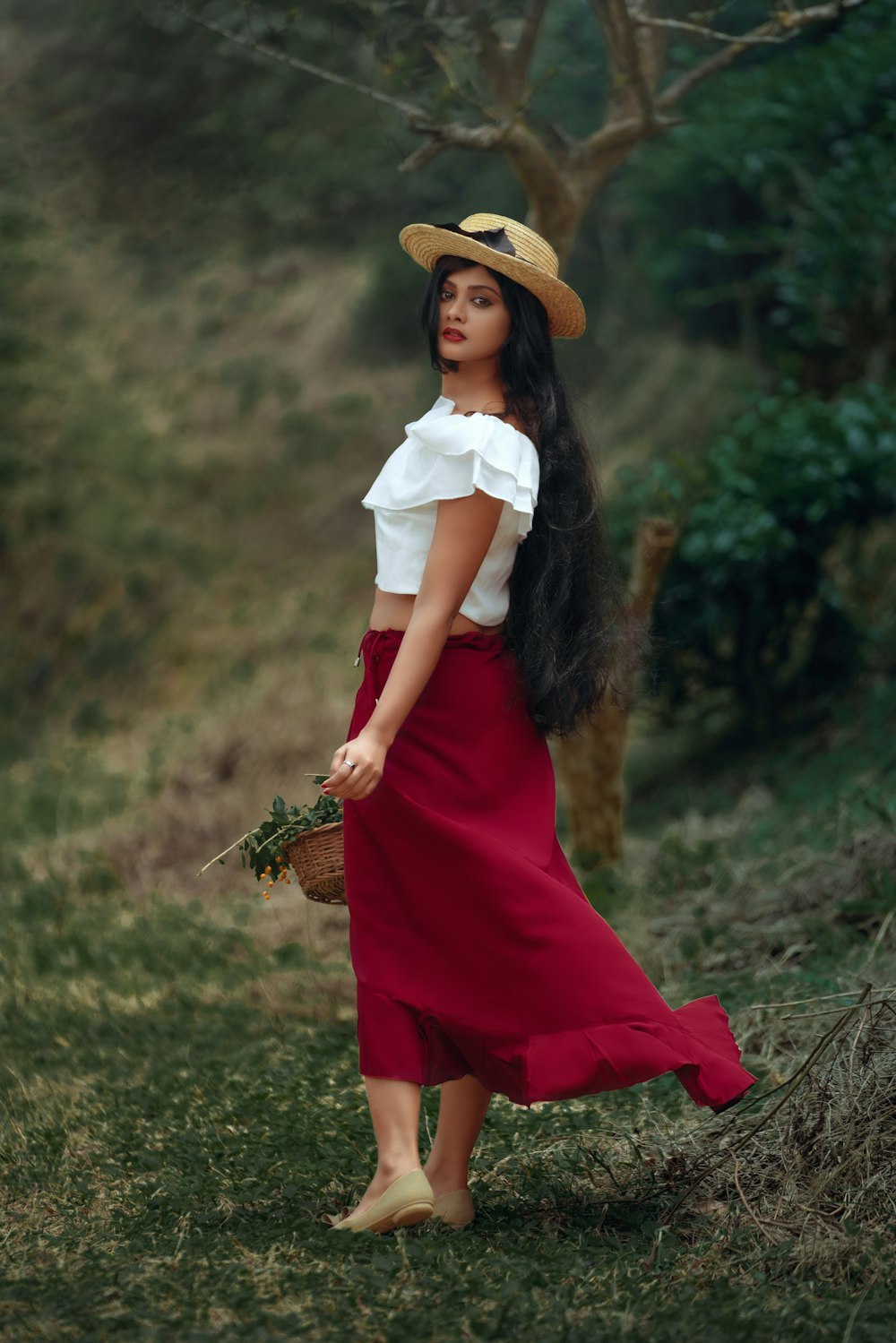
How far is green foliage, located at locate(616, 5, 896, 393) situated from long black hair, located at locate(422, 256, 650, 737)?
440 centimetres

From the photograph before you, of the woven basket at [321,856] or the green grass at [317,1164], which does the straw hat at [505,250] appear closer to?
the woven basket at [321,856]

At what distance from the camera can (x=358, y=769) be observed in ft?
8.16

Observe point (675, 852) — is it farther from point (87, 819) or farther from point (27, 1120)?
point (87, 819)

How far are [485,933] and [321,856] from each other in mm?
390

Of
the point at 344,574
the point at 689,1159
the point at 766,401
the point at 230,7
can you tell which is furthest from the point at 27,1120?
the point at 344,574

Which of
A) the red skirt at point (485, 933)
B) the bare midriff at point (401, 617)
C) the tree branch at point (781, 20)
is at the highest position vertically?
the tree branch at point (781, 20)

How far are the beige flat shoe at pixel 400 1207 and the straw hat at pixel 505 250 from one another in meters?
1.62

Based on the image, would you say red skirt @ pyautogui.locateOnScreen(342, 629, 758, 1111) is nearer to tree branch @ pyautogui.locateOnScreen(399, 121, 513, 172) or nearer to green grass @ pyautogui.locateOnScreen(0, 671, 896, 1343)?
green grass @ pyautogui.locateOnScreen(0, 671, 896, 1343)

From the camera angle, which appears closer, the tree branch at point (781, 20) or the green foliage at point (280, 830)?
the green foliage at point (280, 830)

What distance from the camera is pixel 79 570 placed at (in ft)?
36.4

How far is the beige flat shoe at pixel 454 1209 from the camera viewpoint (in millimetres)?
2682

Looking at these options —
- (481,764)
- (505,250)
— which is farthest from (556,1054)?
(505,250)

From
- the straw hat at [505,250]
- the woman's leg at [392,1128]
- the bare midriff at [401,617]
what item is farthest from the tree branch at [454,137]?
the woman's leg at [392,1128]

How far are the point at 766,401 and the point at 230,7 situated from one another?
2.65 metres
